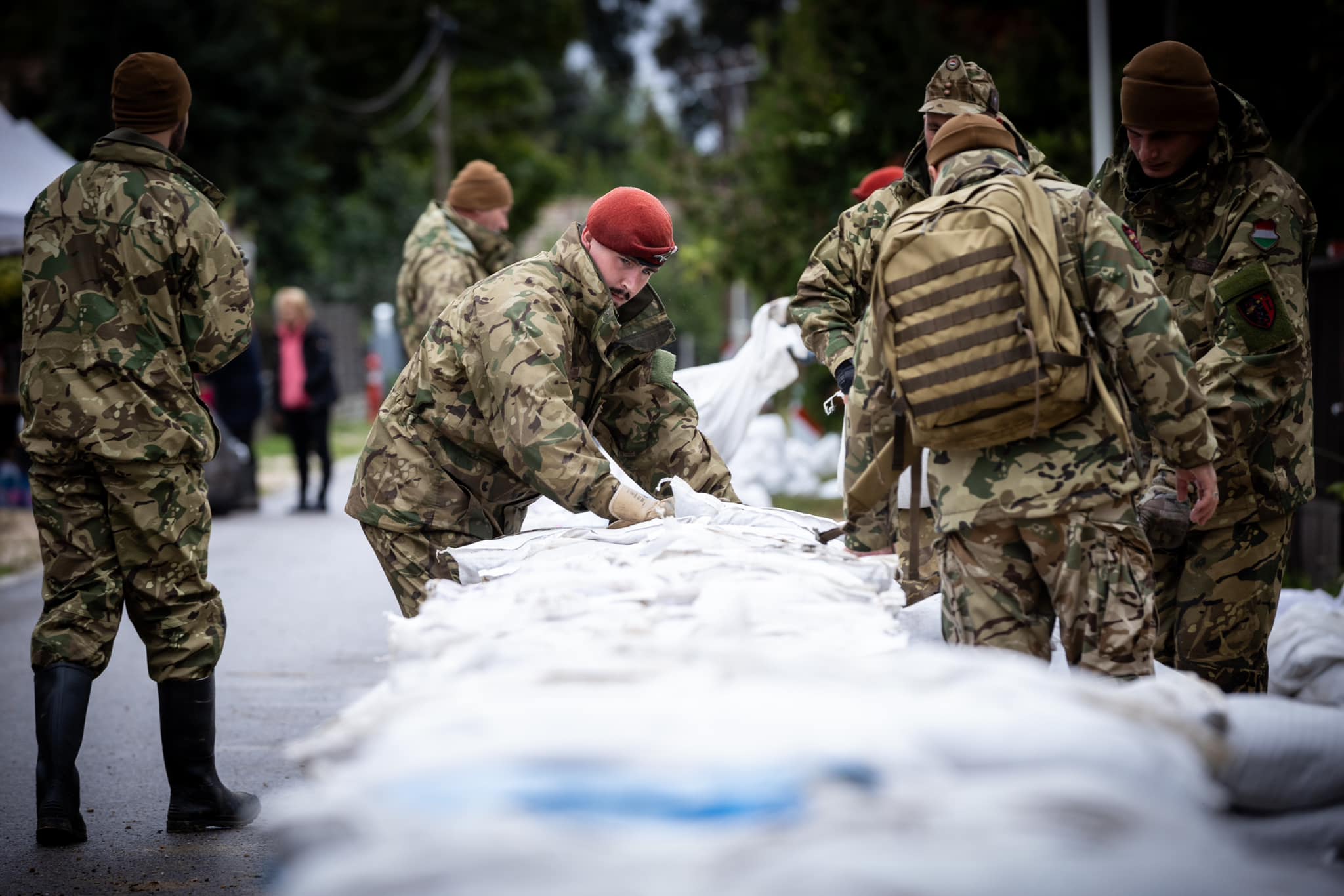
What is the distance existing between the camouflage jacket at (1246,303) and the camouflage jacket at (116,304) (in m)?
2.92

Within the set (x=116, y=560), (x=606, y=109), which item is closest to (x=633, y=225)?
(x=116, y=560)

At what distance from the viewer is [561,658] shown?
240 cm

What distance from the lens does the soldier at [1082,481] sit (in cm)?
323

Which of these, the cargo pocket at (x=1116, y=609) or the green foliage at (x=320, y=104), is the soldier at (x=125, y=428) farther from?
the green foliage at (x=320, y=104)

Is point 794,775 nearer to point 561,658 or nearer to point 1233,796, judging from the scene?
point 561,658

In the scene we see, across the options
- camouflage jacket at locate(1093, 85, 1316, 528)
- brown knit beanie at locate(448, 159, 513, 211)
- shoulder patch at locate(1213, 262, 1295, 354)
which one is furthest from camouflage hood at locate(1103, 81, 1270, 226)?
brown knit beanie at locate(448, 159, 513, 211)

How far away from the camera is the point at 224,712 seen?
6117 millimetres

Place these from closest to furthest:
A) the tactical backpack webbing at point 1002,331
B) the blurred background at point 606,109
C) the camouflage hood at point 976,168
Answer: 1. the tactical backpack webbing at point 1002,331
2. the camouflage hood at point 976,168
3. the blurred background at point 606,109

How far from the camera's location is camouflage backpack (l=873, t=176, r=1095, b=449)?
3131 mm

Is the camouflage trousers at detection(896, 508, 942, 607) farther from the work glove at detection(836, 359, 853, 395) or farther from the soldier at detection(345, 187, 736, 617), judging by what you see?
the soldier at detection(345, 187, 736, 617)

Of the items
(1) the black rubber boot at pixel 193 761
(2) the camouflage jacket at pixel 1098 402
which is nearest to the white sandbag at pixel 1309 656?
(2) the camouflage jacket at pixel 1098 402

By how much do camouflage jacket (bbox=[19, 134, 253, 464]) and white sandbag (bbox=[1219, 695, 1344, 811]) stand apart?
316 centimetres

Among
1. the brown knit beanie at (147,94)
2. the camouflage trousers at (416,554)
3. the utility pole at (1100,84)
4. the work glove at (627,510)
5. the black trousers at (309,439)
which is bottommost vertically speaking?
the black trousers at (309,439)

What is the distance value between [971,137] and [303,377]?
35.3 ft
